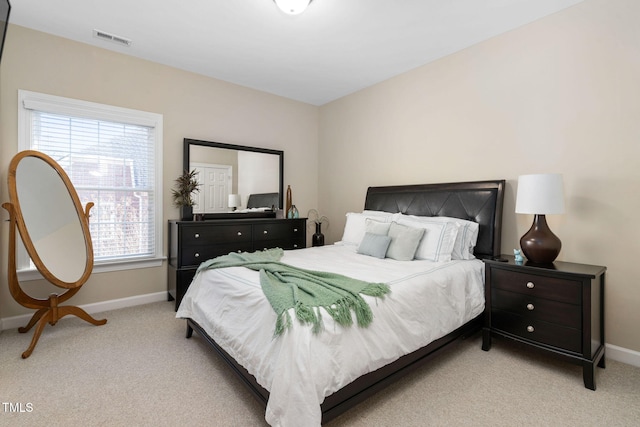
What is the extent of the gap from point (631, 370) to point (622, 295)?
515mm

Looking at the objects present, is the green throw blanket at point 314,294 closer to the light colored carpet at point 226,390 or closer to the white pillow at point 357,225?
the light colored carpet at point 226,390

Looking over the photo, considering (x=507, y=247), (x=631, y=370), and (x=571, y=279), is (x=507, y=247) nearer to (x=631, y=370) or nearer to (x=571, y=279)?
(x=571, y=279)

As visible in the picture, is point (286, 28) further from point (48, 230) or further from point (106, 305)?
point (106, 305)

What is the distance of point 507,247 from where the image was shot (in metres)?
2.88

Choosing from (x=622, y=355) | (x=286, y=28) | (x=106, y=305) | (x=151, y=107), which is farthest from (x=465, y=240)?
(x=106, y=305)

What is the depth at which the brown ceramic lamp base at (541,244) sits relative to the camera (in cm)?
227

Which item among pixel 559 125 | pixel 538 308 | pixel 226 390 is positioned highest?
pixel 559 125

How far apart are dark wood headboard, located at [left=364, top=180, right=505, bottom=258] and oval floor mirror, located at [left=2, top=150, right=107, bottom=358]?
3.11 metres

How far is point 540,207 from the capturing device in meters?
2.22

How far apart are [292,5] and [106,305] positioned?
134 inches

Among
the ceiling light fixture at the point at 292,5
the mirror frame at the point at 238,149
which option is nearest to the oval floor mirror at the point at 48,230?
the mirror frame at the point at 238,149

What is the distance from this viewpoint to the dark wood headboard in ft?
9.13

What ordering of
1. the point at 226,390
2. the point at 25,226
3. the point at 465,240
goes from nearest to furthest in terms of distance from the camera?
the point at 226,390 < the point at 25,226 < the point at 465,240

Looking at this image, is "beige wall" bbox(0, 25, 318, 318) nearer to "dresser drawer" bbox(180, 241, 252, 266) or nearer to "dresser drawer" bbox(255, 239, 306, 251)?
"dresser drawer" bbox(180, 241, 252, 266)
